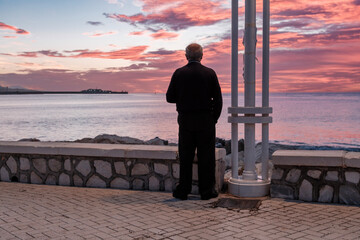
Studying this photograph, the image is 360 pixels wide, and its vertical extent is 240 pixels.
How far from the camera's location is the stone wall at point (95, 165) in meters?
7.24

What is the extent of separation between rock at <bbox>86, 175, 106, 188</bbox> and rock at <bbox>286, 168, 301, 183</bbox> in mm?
3022

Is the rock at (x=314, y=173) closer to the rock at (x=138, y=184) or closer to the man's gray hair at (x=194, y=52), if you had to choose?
the man's gray hair at (x=194, y=52)

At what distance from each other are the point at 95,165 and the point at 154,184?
1102 mm

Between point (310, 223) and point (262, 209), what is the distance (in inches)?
32.2

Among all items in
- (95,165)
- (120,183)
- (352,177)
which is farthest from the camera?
(95,165)

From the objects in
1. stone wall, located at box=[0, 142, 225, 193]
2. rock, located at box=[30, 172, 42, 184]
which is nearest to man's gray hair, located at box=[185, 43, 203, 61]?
stone wall, located at box=[0, 142, 225, 193]

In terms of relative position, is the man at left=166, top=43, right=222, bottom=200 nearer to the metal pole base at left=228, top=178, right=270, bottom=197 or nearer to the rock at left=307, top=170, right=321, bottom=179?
the metal pole base at left=228, top=178, right=270, bottom=197

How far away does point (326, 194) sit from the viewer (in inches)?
254

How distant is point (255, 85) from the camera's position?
6.91 m

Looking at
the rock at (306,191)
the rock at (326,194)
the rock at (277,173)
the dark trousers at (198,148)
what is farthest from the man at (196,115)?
the rock at (326,194)

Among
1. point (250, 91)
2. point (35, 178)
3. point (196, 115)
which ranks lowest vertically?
point (35, 178)

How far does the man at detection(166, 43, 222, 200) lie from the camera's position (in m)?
6.61

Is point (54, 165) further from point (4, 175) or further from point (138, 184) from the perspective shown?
point (138, 184)

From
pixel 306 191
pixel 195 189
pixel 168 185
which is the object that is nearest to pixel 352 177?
pixel 306 191
